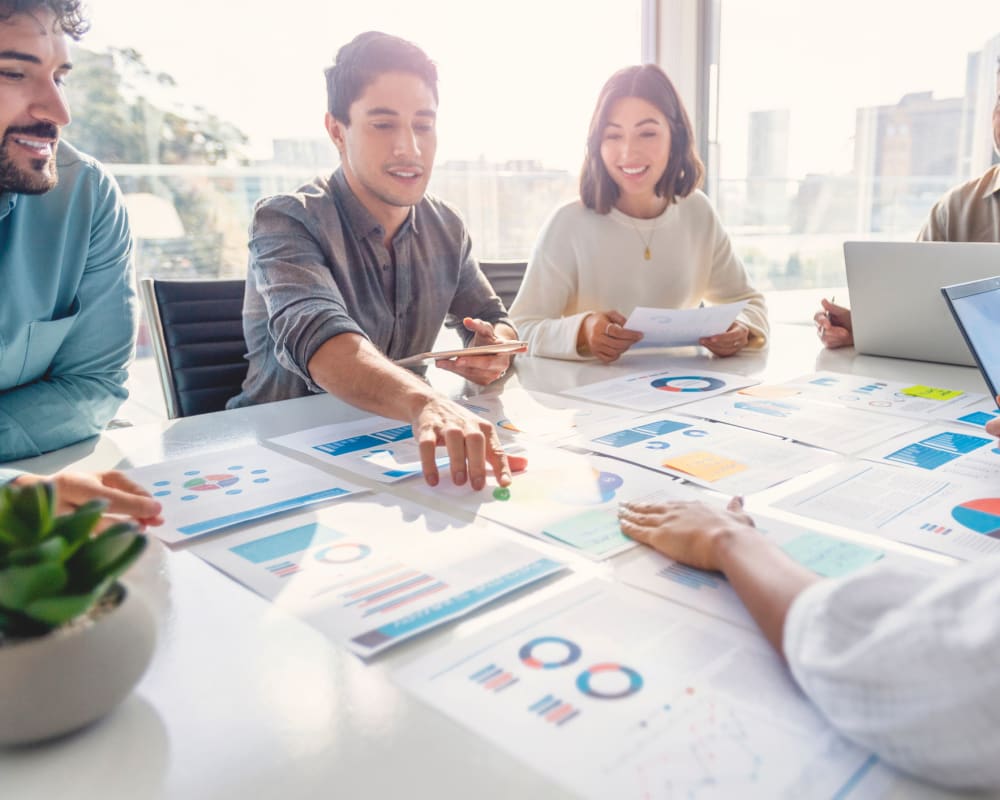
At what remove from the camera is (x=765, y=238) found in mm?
3271

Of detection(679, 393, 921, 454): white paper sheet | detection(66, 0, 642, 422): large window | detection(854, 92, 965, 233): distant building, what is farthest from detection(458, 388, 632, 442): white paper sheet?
detection(854, 92, 965, 233): distant building

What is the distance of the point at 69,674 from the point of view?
480mm

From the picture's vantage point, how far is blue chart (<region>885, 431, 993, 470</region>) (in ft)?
3.28

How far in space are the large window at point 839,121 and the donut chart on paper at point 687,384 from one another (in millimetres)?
1312

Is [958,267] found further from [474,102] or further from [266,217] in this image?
[474,102]

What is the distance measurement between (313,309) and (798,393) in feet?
2.78

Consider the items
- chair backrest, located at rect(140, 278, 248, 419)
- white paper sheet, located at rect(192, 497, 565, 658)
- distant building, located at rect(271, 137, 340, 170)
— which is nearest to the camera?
white paper sheet, located at rect(192, 497, 565, 658)

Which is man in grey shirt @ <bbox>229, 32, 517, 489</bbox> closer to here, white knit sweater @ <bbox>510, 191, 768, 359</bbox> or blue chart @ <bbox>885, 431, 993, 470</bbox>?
white knit sweater @ <bbox>510, 191, 768, 359</bbox>

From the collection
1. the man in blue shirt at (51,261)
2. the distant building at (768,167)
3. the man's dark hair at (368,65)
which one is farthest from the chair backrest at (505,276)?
the distant building at (768,167)

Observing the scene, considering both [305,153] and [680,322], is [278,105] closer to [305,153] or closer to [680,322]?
[305,153]

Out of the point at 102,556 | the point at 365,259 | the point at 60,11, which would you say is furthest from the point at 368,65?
the point at 102,556

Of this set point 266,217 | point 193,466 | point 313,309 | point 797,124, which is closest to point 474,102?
point 797,124

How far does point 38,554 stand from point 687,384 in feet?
3.98

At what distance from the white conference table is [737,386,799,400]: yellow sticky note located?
30.0 inches
